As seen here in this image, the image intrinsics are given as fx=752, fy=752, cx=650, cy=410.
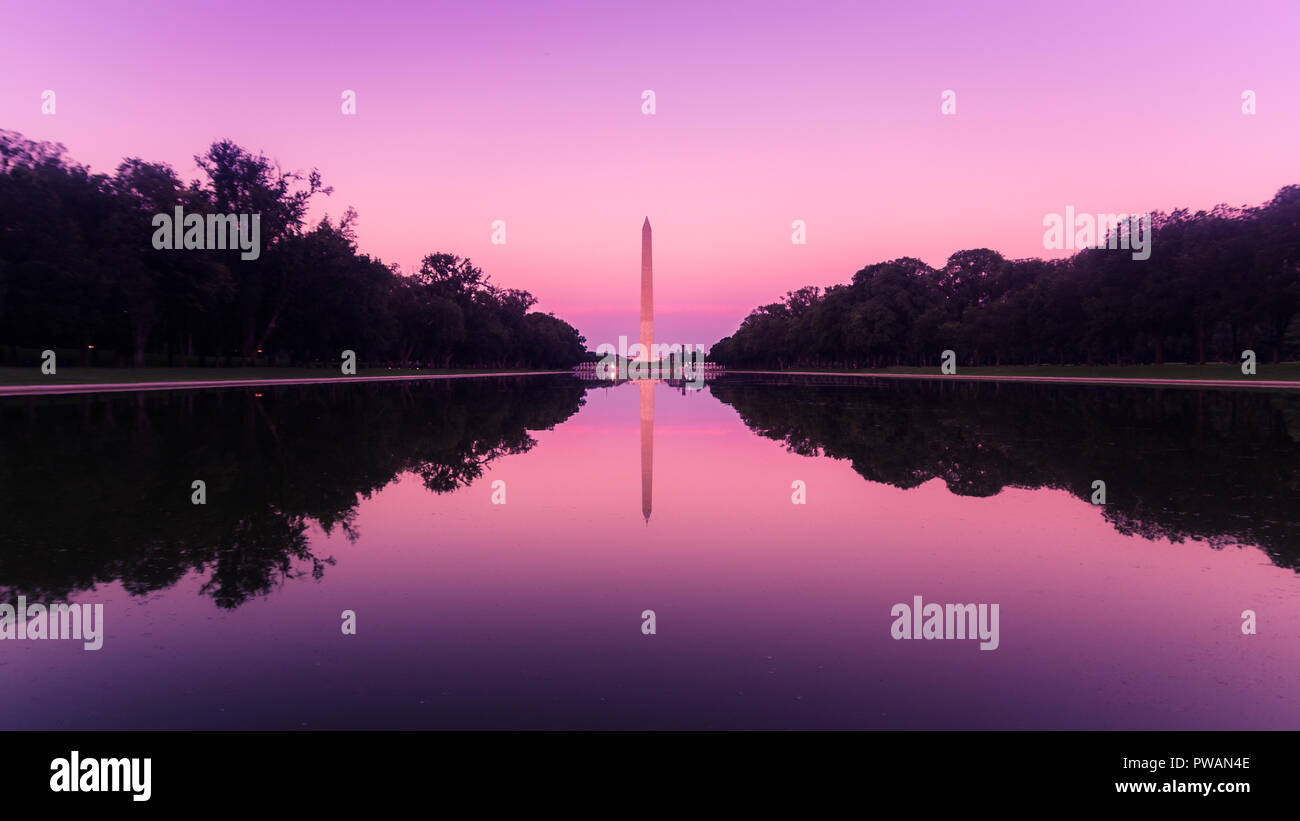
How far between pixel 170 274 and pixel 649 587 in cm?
6294

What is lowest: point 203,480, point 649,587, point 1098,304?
point 649,587

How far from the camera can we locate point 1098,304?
72875mm

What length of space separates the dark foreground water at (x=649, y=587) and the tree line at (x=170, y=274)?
44.0 metres

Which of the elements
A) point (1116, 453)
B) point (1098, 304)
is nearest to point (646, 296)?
point (1098, 304)

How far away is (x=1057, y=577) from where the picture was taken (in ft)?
24.9

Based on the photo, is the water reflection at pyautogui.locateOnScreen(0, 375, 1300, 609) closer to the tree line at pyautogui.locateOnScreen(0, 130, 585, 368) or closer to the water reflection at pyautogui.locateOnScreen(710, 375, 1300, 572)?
the water reflection at pyautogui.locateOnScreen(710, 375, 1300, 572)

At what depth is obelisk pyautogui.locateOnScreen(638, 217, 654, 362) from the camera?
93.6 m

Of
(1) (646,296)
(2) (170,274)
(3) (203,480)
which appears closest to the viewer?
(3) (203,480)

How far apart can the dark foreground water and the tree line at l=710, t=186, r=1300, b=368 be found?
2204 inches

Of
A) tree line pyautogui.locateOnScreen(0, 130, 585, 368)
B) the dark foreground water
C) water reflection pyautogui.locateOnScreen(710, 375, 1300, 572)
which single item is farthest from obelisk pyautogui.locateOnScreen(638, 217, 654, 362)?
the dark foreground water

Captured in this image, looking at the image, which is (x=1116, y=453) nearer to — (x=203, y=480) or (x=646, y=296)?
(x=203, y=480)
